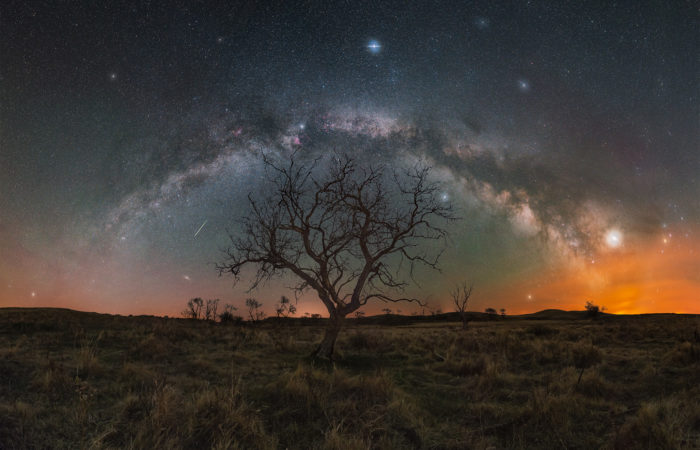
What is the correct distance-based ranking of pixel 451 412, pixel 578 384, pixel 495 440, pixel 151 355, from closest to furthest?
pixel 495 440, pixel 451 412, pixel 578 384, pixel 151 355

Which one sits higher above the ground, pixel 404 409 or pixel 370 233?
pixel 370 233

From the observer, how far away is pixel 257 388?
7781 millimetres

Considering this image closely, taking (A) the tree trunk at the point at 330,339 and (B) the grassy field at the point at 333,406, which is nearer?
(B) the grassy field at the point at 333,406

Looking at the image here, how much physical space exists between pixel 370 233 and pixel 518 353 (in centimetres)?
797

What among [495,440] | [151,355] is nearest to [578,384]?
[495,440]

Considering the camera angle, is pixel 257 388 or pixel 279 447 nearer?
pixel 279 447

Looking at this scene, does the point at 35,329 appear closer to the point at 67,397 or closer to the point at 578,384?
the point at 67,397

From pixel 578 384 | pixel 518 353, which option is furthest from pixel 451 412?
pixel 518 353

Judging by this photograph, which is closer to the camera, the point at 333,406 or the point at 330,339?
the point at 333,406

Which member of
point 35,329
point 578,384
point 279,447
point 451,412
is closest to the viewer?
point 279,447

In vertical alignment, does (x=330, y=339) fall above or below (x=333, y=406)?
above

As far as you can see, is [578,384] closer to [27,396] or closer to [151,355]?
[27,396]

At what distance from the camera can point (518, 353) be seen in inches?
583

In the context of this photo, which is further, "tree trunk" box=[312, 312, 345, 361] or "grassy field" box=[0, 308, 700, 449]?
"tree trunk" box=[312, 312, 345, 361]
